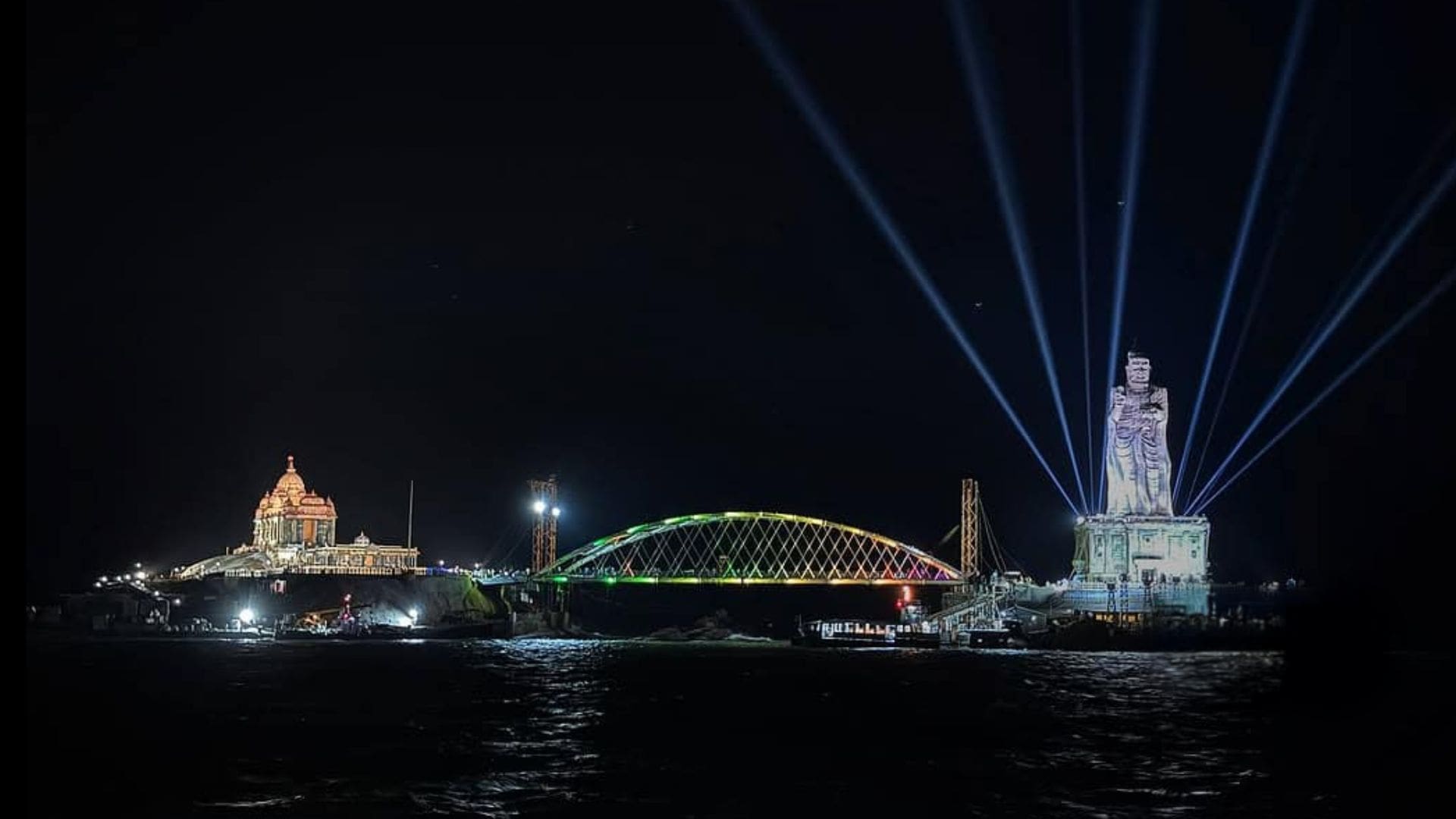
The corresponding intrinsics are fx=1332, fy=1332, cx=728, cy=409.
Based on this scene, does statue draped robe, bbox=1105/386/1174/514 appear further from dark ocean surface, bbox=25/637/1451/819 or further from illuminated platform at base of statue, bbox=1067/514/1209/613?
dark ocean surface, bbox=25/637/1451/819

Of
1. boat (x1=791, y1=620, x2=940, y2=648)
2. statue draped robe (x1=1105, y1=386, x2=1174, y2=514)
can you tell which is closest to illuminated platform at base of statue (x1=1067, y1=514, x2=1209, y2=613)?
statue draped robe (x1=1105, y1=386, x2=1174, y2=514)

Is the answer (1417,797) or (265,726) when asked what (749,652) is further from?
(1417,797)

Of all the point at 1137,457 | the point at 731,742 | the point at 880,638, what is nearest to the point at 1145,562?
the point at 1137,457

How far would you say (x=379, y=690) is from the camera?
88562mm

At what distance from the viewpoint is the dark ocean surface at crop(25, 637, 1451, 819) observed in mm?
42406

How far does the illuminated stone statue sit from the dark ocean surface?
60.1 meters

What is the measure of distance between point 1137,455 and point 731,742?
417 ft

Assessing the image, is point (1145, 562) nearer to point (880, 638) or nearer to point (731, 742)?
point (880, 638)

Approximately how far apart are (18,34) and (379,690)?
80449 millimetres

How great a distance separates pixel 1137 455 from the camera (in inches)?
6880

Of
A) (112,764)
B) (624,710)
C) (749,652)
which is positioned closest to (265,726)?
(112,764)

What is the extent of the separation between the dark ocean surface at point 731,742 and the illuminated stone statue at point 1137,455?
2364 inches

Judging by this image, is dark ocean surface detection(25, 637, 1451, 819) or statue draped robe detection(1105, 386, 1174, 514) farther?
statue draped robe detection(1105, 386, 1174, 514)

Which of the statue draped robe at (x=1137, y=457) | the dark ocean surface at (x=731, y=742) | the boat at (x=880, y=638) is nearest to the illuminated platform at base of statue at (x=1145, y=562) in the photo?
the statue draped robe at (x=1137, y=457)
